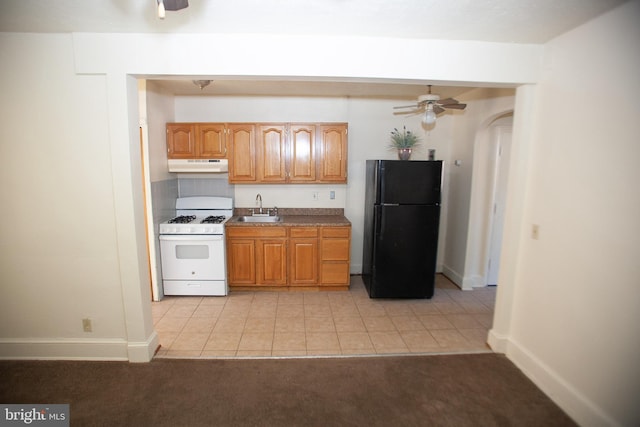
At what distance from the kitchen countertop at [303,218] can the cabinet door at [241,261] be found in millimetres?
247

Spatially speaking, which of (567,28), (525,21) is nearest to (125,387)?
(525,21)

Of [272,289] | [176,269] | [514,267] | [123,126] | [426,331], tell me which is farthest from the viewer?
[272,289]

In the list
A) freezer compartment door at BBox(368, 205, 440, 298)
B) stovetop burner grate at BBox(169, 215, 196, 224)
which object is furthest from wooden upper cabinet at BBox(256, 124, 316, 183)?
freezer compartment door at BBox(368, 205, 440, 298)

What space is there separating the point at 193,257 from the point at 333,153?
87.5 inches

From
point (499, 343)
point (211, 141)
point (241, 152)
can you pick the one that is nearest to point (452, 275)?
point (499, 343)

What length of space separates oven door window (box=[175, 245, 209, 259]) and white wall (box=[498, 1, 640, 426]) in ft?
10.9

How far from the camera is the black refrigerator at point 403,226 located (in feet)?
11.4

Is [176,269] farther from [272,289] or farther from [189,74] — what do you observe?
[189,74]

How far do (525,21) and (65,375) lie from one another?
414 cm

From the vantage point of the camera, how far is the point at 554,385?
6.91ft

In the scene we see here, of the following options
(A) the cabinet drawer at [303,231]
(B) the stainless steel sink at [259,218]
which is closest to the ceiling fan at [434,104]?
(A) the cabinet drawer at [303,231]

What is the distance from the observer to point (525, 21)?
1.89m

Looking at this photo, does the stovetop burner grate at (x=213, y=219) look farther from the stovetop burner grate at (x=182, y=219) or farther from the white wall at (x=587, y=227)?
the white wall at (x=587, y=227)

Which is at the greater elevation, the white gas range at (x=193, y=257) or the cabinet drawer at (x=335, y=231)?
the cabinet drawer at (x=335, y=231)
